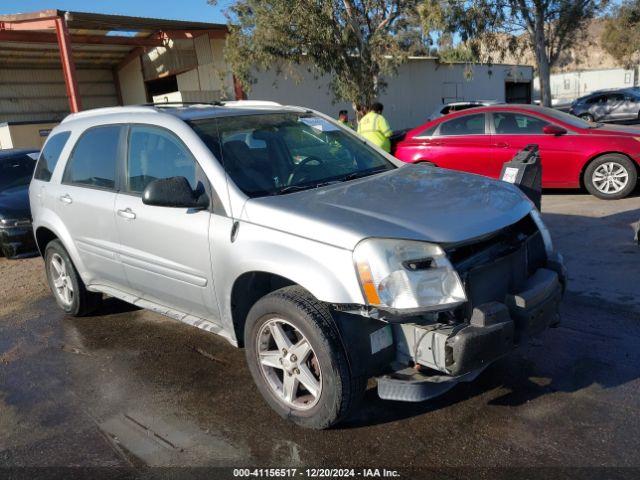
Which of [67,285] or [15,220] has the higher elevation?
[15,220]

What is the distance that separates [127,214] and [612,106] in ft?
84.4

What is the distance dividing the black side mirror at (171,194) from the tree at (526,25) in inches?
674

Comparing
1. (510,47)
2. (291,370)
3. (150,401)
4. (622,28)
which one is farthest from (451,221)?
(622,28)

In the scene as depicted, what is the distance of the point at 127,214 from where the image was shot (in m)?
4.15

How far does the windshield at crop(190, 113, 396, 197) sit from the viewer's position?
370cm

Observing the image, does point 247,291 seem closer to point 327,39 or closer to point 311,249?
point 311,249

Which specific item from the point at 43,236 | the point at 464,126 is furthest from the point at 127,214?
the point at 464,126

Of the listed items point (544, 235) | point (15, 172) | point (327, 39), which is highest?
point (327, 39)

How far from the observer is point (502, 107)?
377 inches

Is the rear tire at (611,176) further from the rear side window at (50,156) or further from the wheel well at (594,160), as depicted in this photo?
the rear side window at (50,156)

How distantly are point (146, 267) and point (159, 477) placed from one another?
5.33ft

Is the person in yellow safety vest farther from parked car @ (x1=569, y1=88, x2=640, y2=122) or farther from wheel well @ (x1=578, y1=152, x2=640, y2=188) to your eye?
parked car @ (x1=569, y1=88, x2=640, y2=122)

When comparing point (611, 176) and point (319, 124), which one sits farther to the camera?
point (611, 176)

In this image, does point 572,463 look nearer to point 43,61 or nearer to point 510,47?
point 510,47
